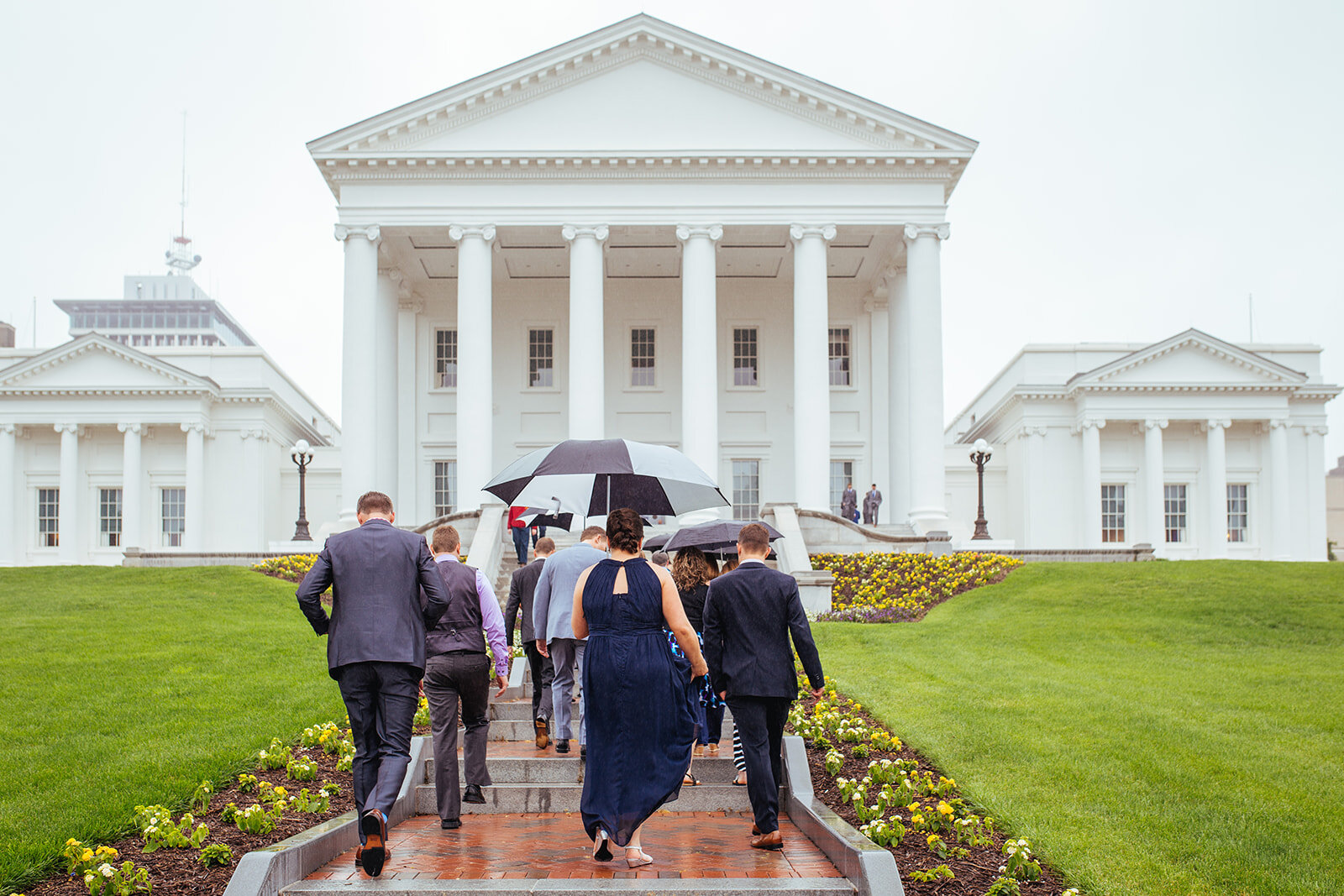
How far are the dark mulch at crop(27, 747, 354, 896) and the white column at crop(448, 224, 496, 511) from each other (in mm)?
21076

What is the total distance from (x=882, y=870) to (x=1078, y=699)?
6254 millimetres

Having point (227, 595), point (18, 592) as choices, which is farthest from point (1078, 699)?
point (18, 592)

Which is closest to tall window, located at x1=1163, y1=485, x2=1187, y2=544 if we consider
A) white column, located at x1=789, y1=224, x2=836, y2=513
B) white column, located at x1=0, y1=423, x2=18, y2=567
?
white column, located at x1=789, y1=224, x2=836, y2=513

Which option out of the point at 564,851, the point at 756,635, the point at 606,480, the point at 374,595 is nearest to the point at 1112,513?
the point at 606,480

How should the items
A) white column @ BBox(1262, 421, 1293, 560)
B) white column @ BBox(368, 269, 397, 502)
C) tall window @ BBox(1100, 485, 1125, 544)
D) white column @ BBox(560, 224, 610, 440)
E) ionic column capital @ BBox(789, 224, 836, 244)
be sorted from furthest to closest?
tall window @ BBox(1100, 485, 1125, 544), white column @ BBox(1262, 421, 1293, 560), white column @ BBox(368, 269, 397, 502), ionic column capital @ BBox(789, 224, 836, 244), white column @ BBox(560, 224, 610, 440)

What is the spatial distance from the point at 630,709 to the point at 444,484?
31.4 metres

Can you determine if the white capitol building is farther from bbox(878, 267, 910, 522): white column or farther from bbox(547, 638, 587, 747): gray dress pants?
bbox(547, 638, 587, 747): gray dress pants

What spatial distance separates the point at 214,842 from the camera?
25.4 feet

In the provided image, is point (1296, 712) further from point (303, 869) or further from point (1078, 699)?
point (303, 869)

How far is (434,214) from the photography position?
105 feet

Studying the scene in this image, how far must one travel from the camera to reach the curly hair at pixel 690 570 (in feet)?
31.4

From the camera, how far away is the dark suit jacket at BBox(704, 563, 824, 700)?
25.5 feet

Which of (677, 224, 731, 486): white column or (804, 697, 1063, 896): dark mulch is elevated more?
(677, 224, 731, 486): white column

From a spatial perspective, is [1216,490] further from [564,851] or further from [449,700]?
[564,851]
